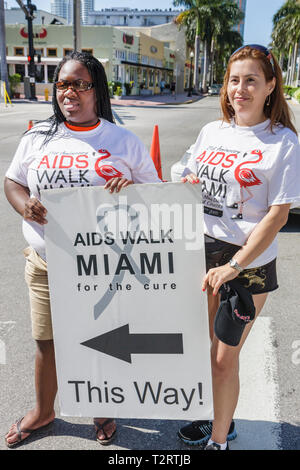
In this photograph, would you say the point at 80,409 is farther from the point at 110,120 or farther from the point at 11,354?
the point at 110,120

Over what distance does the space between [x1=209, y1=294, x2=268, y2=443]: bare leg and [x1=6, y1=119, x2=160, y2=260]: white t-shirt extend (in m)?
0.89

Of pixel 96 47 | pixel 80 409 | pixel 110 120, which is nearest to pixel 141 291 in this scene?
pixel 80 409

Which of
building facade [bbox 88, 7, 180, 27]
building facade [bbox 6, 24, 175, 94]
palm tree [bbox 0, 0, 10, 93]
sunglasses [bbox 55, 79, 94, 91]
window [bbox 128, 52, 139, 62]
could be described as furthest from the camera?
building facade [bbox 88, 7, 180, 27]

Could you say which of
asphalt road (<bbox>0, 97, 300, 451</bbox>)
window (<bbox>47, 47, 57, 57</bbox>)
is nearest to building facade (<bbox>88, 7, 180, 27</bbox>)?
window (<bbox>47, 47, 57, 57</bbox>)

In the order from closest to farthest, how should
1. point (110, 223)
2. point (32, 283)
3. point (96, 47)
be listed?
point (110, 223)
point (32, 283)
point (96, 47)

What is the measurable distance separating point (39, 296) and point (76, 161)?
2.38ft

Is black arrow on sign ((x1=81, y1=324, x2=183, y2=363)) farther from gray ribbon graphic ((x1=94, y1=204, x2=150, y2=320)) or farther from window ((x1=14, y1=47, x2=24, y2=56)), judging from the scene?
window ((x1=14, y1=47, x2=24, y2=56))

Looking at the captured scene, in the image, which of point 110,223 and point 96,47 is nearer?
point 110,223

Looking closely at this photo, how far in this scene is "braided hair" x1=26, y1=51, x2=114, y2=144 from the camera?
7.58 feet

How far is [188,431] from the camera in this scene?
8.32 ft


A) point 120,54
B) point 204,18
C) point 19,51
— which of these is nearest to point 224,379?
point 120,54

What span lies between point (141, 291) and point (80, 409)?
69cm

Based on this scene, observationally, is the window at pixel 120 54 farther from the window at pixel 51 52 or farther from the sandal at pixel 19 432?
the sandal at pixel 19 432

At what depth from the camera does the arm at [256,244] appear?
2.04 m
